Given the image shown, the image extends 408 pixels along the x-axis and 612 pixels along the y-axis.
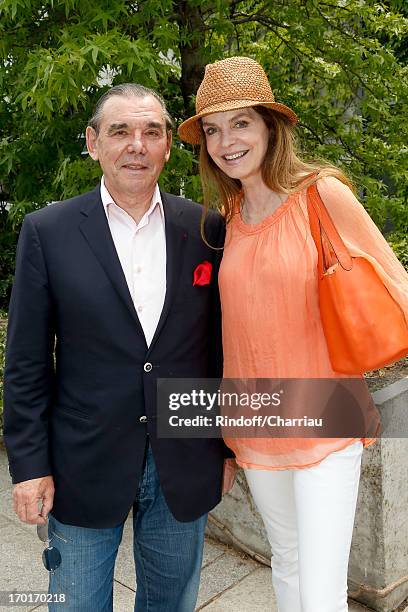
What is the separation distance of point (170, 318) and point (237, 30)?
3.35 meters

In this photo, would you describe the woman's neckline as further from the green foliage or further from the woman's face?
the green foliage

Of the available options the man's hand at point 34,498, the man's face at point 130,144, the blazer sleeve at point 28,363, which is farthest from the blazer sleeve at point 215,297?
the man's hand at point 34,498

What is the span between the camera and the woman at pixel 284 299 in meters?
2.04

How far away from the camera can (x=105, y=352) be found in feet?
6.84

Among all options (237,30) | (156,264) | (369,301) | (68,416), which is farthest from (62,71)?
(237,30)

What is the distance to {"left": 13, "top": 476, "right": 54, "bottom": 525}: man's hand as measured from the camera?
6.93 ft

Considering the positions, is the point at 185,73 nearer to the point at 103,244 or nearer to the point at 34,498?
the point at 103,244

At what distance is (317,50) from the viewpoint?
4.58 metres

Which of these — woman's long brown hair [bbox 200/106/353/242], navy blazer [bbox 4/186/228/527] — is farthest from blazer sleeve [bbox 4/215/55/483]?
woman's long brown hair [bbox 200/106/353/242]

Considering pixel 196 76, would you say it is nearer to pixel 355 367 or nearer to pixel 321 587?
pixel 355 367

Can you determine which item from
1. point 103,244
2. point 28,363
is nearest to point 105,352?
point 28,363

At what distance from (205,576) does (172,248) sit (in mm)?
2029

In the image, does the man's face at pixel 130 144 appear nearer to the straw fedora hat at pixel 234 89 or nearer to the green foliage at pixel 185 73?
the straw fedora hat at pixel 234 89

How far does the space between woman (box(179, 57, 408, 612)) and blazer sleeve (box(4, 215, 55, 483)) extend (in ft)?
2.06
